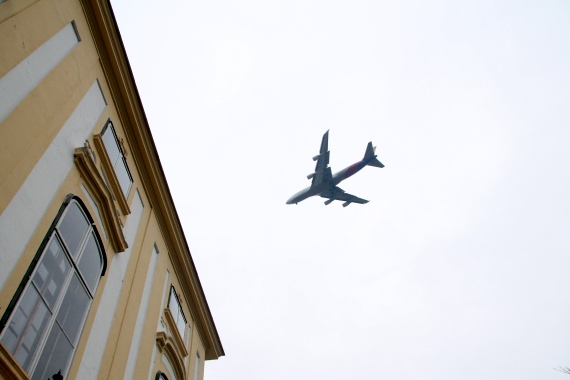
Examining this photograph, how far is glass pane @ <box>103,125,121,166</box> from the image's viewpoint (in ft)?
33.9

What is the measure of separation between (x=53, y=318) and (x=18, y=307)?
0.85m

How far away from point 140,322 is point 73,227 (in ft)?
12.1

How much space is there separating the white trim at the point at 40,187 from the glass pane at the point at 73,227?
0.53 metres

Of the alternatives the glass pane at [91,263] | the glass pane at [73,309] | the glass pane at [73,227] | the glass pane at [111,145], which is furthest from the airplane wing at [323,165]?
the glass pane at [73,309]

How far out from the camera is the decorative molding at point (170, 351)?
1141 cm

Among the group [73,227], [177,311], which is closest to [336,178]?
[177,311]

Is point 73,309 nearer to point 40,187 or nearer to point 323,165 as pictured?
point 40,187

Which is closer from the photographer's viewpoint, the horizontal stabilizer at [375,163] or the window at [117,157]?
the window at [117,157]

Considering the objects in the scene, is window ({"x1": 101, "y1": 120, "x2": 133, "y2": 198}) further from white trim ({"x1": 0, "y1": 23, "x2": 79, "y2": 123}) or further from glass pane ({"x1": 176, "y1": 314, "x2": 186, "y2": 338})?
glass pane ({"x1": 176, "y1": 314, "x2": 186, "y2": 338})

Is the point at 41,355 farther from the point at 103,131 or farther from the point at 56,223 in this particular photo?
the point at 103,131

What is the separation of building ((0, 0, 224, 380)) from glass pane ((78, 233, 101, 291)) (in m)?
0.04

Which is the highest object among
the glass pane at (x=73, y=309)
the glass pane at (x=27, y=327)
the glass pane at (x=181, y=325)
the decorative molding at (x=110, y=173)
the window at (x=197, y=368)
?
the decorative molding at (x=110, y=173)

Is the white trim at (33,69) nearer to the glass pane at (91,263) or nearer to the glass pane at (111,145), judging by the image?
the glass pane at (111,145)

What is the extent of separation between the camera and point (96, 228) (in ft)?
28.9
